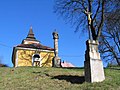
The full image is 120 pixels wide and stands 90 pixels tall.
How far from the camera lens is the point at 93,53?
47.4 feet

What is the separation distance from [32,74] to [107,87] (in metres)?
5.78

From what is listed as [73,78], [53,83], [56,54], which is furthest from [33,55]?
[53,83]

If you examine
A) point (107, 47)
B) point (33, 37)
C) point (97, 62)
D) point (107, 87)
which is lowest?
point (107, 87)

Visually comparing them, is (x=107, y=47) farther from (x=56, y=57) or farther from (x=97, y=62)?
(x=97, y=62)

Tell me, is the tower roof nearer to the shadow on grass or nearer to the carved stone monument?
the carved stone monument

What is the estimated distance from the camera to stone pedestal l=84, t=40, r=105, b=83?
13.8 m

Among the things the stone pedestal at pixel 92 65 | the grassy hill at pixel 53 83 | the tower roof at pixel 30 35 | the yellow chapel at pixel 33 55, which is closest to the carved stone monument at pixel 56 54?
the grassy hill at pixel 53 83

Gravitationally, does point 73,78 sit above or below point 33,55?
below

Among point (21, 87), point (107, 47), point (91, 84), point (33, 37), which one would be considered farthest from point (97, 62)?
point (33, 37)

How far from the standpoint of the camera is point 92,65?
13969mm

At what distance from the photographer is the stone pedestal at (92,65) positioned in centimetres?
1380

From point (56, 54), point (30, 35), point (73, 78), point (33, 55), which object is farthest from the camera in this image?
point (30, 35)

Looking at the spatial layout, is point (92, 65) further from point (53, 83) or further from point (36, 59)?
point (36, 59)

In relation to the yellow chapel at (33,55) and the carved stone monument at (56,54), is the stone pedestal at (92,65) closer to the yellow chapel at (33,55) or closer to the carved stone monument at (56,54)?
the carved stone monument at (56,54)
